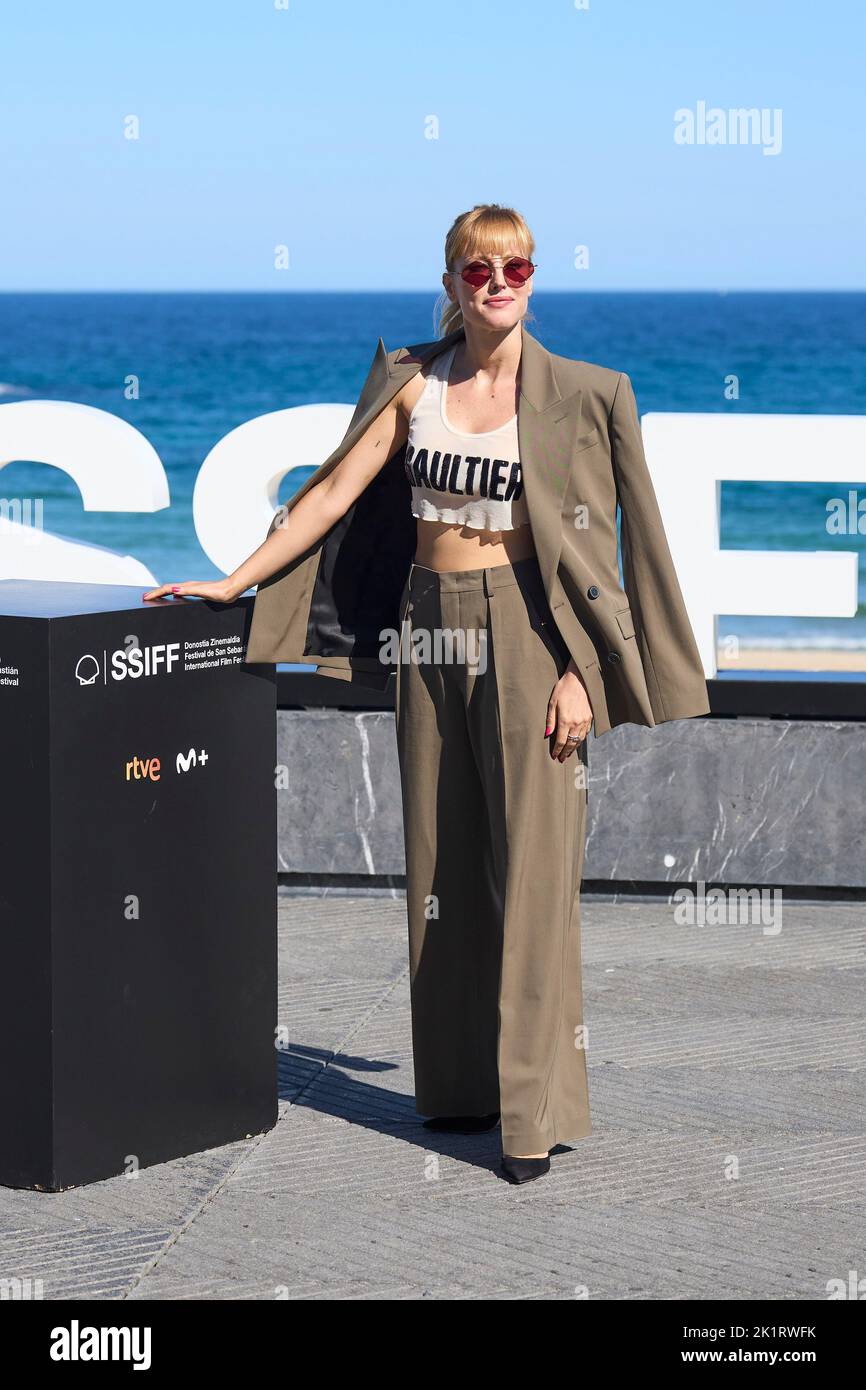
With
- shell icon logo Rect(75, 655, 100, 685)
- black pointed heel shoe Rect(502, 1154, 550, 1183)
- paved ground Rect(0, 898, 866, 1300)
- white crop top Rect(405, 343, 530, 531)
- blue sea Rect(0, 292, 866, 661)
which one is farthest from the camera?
blue sea Rect(0, 292, 866, 661)

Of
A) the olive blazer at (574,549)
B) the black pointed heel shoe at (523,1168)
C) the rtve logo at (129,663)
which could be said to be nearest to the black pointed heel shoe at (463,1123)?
the black pointed heel shoe at (523,1168)

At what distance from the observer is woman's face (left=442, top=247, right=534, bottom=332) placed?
4207 mm

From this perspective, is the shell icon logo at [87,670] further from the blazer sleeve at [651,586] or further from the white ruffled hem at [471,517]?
the blazer sleeve at [651,586]

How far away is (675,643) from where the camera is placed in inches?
175

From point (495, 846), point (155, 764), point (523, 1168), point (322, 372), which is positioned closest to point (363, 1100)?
point (523, 1168)

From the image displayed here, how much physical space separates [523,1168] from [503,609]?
133 cm

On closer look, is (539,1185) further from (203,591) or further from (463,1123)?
(203,591)

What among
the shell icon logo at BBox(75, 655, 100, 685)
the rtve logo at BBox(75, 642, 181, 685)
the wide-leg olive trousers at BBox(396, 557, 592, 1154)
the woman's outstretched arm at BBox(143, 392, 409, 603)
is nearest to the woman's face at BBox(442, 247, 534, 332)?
the woman's outstretched arm at BBox(143, 392, 409, 603)

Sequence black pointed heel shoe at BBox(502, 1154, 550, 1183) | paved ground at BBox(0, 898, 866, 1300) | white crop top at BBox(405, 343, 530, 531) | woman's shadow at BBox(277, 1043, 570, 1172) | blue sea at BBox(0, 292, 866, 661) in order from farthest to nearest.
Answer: blue sea at BBox(0, 292, 866, 661) < woman's shadow at BBox(277, 1043, 570, 1172) < black pointed heel shoe at BBox(502, 1154, 550, 1183) < white crop top at BBox(405, 343, 530, 531) < paved ground at BBox(0, 898, 866, 1300)

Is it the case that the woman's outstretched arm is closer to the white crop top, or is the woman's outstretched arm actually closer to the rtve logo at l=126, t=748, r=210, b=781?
the white crop top

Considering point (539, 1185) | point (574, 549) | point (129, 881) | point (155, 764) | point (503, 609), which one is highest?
point (574, 549)

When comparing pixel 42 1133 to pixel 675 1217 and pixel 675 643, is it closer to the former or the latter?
pixel 675 1217

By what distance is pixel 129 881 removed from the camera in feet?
14.1

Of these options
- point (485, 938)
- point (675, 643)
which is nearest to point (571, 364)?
point (675, 643)
